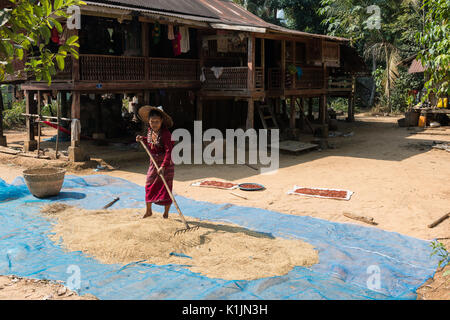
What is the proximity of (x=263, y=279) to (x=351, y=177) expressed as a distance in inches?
270

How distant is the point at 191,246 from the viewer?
5309 mm

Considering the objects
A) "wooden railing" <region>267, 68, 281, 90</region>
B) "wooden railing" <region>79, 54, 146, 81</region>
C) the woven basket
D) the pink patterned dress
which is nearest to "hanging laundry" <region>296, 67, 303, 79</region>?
"wooden railing" <region>267, 68, 281, 90</region>

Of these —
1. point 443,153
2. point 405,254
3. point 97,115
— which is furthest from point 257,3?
point 405,254

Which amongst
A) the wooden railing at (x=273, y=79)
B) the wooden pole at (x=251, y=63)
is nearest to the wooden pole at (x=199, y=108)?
the wooden pole at (x=251, y=63)

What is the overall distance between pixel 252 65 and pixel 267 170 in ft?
13.1

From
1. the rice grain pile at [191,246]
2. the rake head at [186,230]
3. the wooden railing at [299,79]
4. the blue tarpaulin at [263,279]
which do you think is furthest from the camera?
the wooden railing at [299,79]

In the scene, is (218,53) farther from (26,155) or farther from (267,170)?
(26,155)

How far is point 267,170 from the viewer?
11.6 metres

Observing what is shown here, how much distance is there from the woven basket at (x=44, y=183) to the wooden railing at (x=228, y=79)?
756 cm

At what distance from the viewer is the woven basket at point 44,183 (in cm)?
777

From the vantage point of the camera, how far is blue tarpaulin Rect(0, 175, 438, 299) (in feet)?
13.6

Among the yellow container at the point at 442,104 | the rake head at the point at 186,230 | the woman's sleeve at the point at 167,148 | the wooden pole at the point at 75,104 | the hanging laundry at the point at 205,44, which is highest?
the hanging laundry at the point at 205,44

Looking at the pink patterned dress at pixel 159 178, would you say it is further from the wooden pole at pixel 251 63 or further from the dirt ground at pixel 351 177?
the wooden pole at pixel 251 63

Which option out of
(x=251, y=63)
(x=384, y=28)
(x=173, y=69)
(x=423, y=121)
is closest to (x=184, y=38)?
(x=173, y=69)
